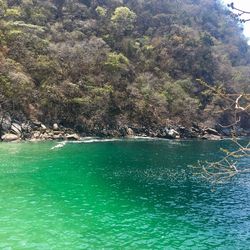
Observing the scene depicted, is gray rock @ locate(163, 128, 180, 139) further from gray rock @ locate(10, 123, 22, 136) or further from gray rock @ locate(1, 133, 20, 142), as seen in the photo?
gray rock @ locate(1, 133, 20, 142)

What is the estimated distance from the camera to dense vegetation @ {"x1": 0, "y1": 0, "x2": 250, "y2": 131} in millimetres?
79750

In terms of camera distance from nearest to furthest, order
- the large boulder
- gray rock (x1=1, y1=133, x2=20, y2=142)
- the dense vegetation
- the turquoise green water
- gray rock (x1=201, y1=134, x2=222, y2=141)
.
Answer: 1. the turquoise green water
2. gray rock (x1=1, y1=133, x2=20, y2=142)
3. the dense vegetation
4. the large boulder
5. gray rock (x1=201, y1=134, x2=222, y2=141)

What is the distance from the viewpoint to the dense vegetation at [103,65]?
79.8m

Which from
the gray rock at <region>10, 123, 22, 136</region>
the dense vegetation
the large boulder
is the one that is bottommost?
the large boulder

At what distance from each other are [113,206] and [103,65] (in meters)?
69.8

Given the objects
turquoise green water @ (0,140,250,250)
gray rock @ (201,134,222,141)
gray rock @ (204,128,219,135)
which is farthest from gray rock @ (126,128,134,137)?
turquoise green water @ (0,140,250,250)

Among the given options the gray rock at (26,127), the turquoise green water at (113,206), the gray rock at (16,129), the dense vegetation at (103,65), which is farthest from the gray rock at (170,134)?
the turquoise green water at (113,206)

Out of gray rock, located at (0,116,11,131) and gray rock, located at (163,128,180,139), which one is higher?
gray rock, located at (0,116,11,131)

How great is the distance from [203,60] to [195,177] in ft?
286

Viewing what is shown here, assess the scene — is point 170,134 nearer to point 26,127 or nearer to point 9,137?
point 26,127

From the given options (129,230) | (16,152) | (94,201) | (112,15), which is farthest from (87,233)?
(112,15)

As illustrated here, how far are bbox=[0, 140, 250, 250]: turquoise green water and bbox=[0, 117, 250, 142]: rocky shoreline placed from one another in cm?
1847

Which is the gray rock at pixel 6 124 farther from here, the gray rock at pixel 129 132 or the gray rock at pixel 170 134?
the gray rock at pixel 170 134

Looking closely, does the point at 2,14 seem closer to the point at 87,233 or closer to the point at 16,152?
the point at 16,152
